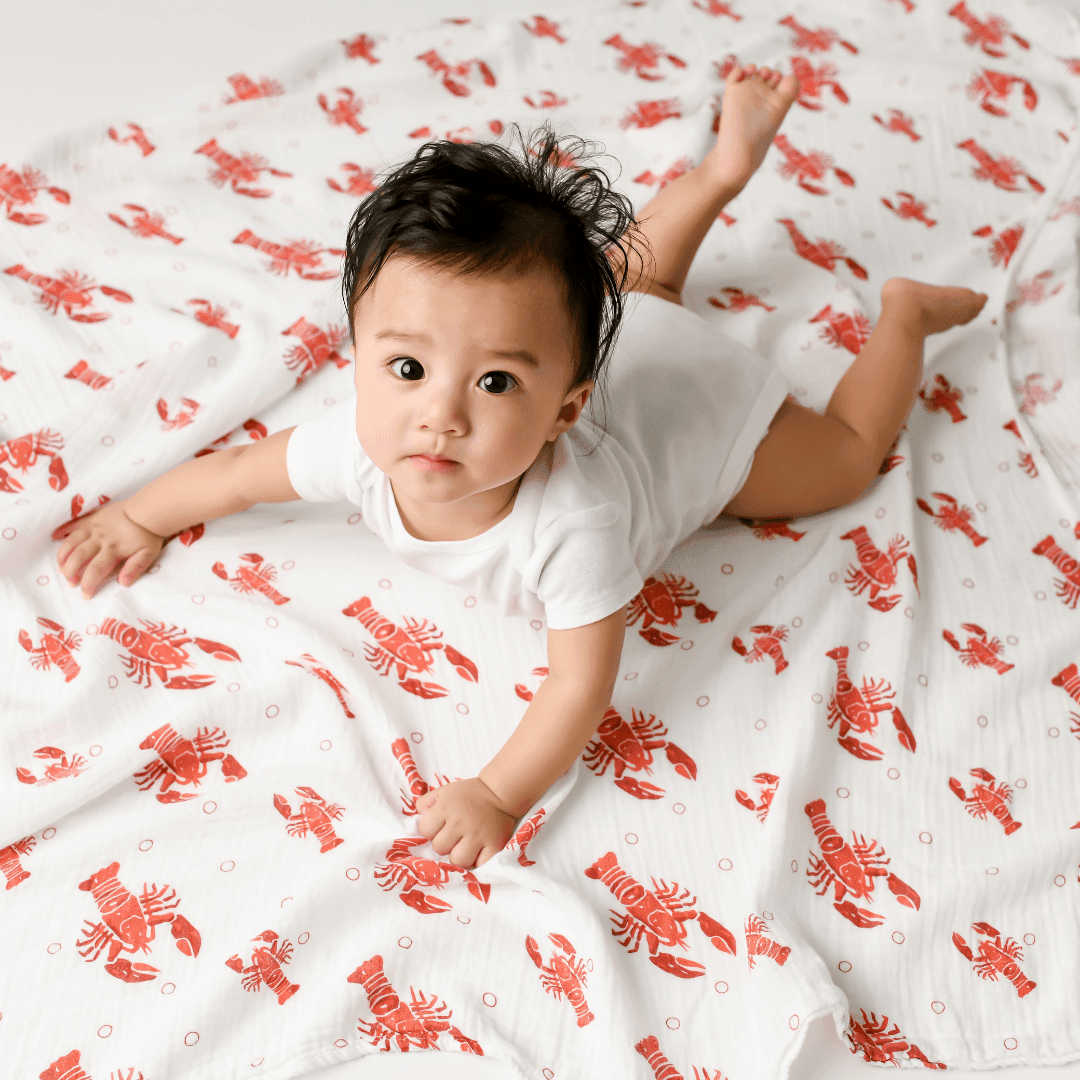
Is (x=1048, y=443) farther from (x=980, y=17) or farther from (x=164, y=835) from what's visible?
(x=164, y=835)

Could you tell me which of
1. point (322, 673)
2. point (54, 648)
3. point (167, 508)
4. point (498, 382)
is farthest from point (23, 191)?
point (498, 382)

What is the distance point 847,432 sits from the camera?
1.10 metres

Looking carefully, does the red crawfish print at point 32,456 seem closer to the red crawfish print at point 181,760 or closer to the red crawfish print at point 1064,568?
the red crawfish print at point 181,760

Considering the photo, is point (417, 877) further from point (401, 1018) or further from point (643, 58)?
point (643, 58)

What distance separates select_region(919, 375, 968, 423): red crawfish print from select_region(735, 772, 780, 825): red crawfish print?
1.70 ft

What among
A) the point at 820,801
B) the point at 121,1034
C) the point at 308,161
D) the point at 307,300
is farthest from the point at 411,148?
the point at 121,1034

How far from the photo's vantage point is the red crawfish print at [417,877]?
0.85 m

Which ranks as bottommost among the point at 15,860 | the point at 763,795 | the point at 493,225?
the point at 15,860

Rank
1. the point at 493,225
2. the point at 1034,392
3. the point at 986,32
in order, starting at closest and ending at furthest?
the point at 493,225 → the point at 1034,392 → the point at 986,32

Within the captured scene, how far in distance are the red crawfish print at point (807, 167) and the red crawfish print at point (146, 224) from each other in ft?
2.66

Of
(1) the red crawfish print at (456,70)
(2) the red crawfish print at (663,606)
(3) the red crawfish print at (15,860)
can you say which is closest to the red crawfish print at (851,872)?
(2) the red crawfish print at (663,606)

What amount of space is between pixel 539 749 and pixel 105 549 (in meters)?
0.47

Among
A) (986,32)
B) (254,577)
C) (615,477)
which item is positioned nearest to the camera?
(615,477)

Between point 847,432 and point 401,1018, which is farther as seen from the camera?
point 847,432
